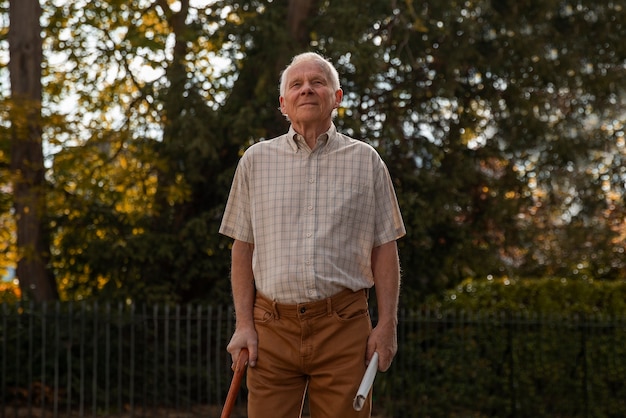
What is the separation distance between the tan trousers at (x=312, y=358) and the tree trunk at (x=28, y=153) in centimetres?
786

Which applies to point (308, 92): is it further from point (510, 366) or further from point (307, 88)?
point (510, 366)

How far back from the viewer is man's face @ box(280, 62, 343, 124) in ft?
11.4

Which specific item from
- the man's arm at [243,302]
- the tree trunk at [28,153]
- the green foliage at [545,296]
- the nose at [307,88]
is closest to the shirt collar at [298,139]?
the nose at [307,88]

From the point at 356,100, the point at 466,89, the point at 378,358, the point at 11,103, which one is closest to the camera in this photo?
the point at 378,358

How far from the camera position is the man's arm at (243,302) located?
11.3 ft

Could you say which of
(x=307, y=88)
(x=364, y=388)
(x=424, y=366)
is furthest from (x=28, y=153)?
(x=364, y=388)

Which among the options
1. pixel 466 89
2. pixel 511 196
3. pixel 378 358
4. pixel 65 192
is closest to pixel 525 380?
pixel 511 196

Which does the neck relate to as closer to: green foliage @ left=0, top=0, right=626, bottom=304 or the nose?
the nose

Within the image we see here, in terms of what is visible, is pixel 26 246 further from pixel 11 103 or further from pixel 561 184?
pixel 561 184

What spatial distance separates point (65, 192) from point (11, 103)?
1386 millimetres

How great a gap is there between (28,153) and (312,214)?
824 centimetres

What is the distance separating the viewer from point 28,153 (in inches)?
434

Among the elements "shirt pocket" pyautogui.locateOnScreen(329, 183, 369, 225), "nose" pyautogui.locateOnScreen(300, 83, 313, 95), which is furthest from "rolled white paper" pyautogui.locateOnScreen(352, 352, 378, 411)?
"nose" pyautogui.locateOnScreen(300, 83, 313, 95)

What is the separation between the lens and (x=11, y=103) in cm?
1005
